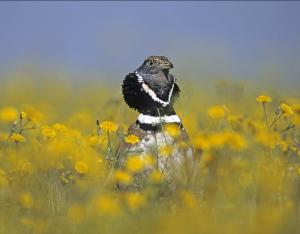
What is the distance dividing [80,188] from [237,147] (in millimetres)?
1000

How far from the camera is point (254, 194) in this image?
13.2 feet

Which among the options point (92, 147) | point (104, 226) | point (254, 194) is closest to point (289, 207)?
point (254, 194)

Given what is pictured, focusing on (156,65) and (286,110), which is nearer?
(286,110)

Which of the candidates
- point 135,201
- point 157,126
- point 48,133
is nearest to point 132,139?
point 157,126

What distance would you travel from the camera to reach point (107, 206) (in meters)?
3.59

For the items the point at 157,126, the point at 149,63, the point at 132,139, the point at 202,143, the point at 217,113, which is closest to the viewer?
the point at 202,143

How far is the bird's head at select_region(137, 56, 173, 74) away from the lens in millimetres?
5102

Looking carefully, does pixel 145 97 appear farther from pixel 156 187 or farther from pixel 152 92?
pixel 156 187

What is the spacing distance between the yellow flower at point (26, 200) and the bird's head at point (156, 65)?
132cm

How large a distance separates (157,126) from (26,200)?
3.47 ft

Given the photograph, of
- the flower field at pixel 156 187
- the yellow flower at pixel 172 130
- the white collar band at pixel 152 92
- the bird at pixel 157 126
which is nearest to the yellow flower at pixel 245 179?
the flower field at pixel 156 187

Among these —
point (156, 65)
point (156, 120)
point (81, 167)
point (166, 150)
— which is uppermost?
point (156, 65)

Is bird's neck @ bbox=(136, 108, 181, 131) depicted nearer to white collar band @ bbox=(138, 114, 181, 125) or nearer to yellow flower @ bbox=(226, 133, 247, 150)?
white collar band @ bbox=(138, 114, 181, 125)

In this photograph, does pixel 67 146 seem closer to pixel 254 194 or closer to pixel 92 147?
pixel 92 147
